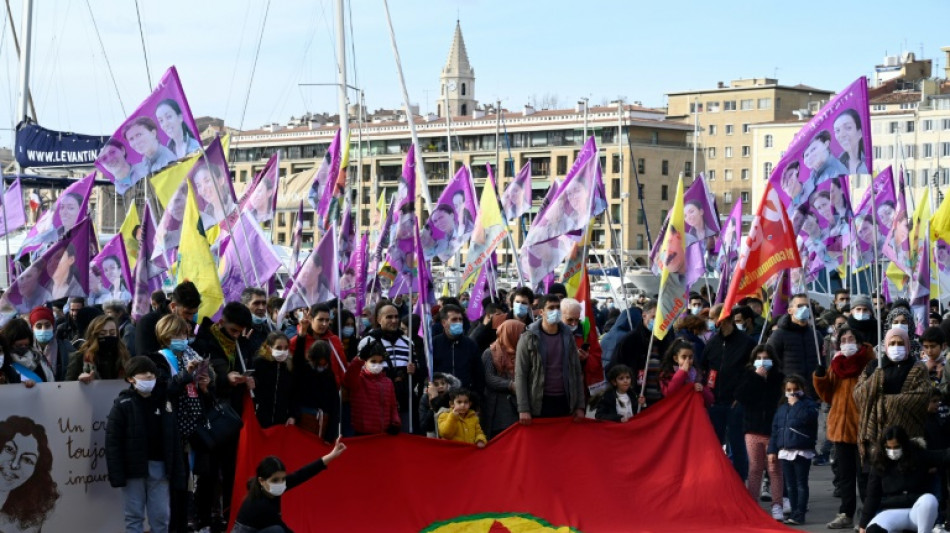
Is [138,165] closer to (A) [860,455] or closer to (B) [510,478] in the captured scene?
(B) [510,478]

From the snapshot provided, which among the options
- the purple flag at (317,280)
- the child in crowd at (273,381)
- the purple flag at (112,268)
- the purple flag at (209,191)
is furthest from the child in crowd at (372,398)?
the purple flag at (112,268)

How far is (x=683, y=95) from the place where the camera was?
138 m

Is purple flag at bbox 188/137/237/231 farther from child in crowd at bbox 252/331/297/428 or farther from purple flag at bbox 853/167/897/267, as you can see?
purple flag at bbox 853/167/897/267

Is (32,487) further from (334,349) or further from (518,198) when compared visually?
(518,198)

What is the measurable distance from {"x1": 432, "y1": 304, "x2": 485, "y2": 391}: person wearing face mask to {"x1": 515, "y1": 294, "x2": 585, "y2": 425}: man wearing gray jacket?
780mm

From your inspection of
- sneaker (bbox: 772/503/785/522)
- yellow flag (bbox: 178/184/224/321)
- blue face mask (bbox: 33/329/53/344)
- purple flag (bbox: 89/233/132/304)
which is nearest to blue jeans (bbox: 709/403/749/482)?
sneaker (bbox: 772/503/785/522)

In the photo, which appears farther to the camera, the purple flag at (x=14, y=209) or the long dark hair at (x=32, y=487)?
the purple flag at (x=14, y=209)

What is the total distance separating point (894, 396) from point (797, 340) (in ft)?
11.9

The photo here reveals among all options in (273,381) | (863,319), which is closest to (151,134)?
(273,381)

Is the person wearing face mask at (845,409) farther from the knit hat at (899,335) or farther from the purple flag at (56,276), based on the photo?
the purple flag at (56,276)

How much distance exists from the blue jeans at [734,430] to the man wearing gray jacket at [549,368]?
196 centimetres

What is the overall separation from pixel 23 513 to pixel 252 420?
1.79 metres

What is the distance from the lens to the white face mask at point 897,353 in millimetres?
12406

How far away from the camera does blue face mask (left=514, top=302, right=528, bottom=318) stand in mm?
15086
